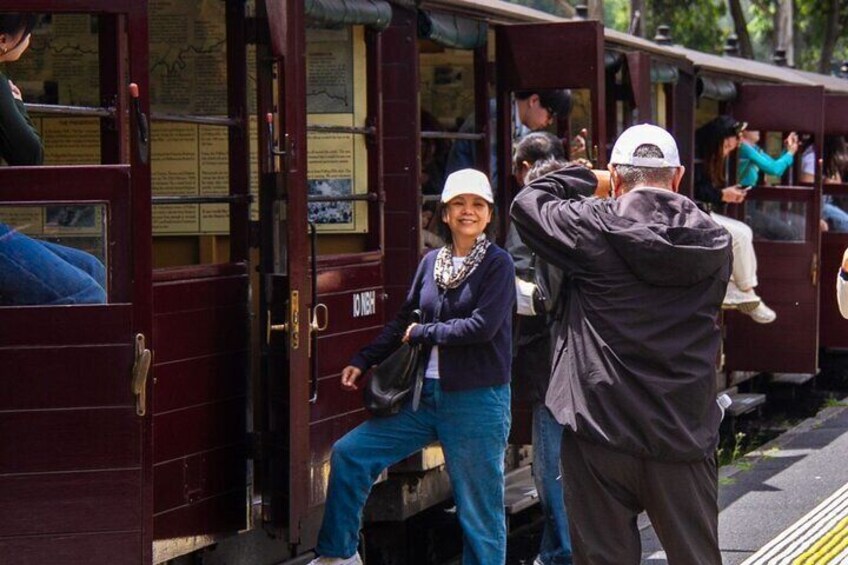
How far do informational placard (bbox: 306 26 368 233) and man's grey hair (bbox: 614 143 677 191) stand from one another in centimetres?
213

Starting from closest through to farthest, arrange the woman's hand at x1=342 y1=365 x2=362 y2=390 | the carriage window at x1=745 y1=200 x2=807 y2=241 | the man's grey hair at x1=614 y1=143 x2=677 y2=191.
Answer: the man's grey hair at x1=614 y1=143 x2=677 y2=191, the woman's hand at x1=342 y1=365 x2=362 y2=390, the carriage window at x1=745 y1=200 x2=807 y2=241

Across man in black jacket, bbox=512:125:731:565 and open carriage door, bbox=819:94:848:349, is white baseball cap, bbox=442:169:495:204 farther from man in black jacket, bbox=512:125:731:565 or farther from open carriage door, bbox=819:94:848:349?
open carriage door, bbox=819:94:848:349

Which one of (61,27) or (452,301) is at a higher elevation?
(61,27)

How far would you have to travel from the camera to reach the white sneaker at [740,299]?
11.4 metres

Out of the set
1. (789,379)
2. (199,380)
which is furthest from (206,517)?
(789,379)

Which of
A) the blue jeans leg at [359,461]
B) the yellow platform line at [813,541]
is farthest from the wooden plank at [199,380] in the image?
the yellow platform line at [813,541]

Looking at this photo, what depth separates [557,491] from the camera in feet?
22.9

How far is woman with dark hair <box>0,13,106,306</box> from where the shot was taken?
4.82m

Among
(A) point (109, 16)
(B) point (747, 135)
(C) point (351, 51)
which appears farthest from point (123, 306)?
(B) point (747, 135)

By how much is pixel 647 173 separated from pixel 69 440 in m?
1.87

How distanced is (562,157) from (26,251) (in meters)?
3.04

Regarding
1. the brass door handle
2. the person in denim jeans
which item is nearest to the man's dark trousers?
the brass door handle

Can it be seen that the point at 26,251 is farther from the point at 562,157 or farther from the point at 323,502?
the point at 562,157

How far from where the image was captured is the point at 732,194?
11578mm
